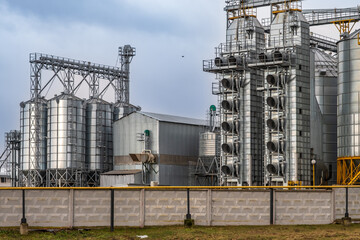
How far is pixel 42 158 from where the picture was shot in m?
85.1

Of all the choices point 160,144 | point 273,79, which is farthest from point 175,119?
point 273,79

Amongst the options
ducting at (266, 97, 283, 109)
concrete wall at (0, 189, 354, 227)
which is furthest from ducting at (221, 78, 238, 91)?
concrete wall at (0, 189, 354, 227)

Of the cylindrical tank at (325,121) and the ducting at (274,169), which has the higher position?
the cylindrical tank at (325,121)

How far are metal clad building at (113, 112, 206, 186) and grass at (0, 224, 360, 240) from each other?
43.4m

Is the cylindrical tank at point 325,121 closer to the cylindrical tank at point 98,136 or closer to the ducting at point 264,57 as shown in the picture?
the ducting at point 264,57

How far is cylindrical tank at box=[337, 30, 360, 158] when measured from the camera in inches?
2539

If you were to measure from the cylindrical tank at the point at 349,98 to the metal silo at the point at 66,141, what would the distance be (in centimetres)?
3203

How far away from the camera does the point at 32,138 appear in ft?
277

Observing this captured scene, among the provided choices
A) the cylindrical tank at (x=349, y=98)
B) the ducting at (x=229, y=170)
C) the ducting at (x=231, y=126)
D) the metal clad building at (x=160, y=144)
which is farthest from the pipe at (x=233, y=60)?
the metal clad building at (x=160, y=144)

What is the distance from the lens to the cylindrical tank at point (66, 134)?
273 ft

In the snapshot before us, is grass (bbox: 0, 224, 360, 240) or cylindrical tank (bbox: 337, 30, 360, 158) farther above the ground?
cylindrical tank (bbox: 337, 30, 360, 158)

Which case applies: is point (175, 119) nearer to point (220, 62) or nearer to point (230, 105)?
point (230, 105)

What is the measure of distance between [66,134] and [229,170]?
23659 millimetres

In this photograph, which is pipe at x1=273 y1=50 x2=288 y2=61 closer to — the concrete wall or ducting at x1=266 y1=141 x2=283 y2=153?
ducting at x1=266 y1=141 x2=283 y2=153
